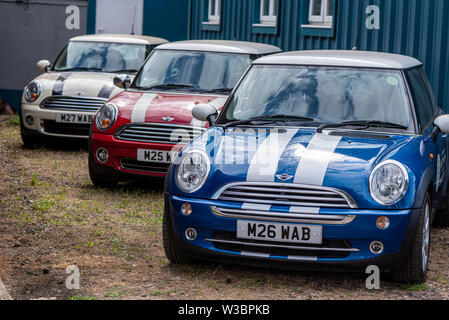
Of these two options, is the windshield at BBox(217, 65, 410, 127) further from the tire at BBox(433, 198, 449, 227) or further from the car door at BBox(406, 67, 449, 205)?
the tire at BBox(433, 198, 449, 227)

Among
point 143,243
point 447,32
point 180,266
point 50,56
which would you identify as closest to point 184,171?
point 180,266

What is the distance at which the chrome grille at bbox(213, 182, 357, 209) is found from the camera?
5246mm

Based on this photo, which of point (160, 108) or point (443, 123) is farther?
point (160, 108)

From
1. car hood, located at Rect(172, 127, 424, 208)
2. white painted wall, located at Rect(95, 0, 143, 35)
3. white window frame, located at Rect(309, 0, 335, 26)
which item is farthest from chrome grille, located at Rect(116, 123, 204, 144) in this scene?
white painted wall, located at Rect(95, 0, 143, 35)

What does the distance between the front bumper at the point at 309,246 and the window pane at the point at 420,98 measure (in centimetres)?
131

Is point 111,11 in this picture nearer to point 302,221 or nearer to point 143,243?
point 143,243

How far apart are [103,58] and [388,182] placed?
26.3ft

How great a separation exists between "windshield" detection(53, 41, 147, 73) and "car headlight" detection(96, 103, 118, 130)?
3.57 metres

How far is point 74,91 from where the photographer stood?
37.8 ft

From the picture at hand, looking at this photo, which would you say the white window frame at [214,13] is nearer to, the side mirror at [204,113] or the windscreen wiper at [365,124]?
the side mirror at [204,113]

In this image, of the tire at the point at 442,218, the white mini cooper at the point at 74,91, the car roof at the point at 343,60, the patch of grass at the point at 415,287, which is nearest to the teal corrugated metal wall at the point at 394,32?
the tire at the point at 442,218

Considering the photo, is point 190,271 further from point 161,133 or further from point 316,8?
point 316,8

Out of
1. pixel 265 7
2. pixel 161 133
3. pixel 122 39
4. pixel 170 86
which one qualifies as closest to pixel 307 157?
pixel 161 133
